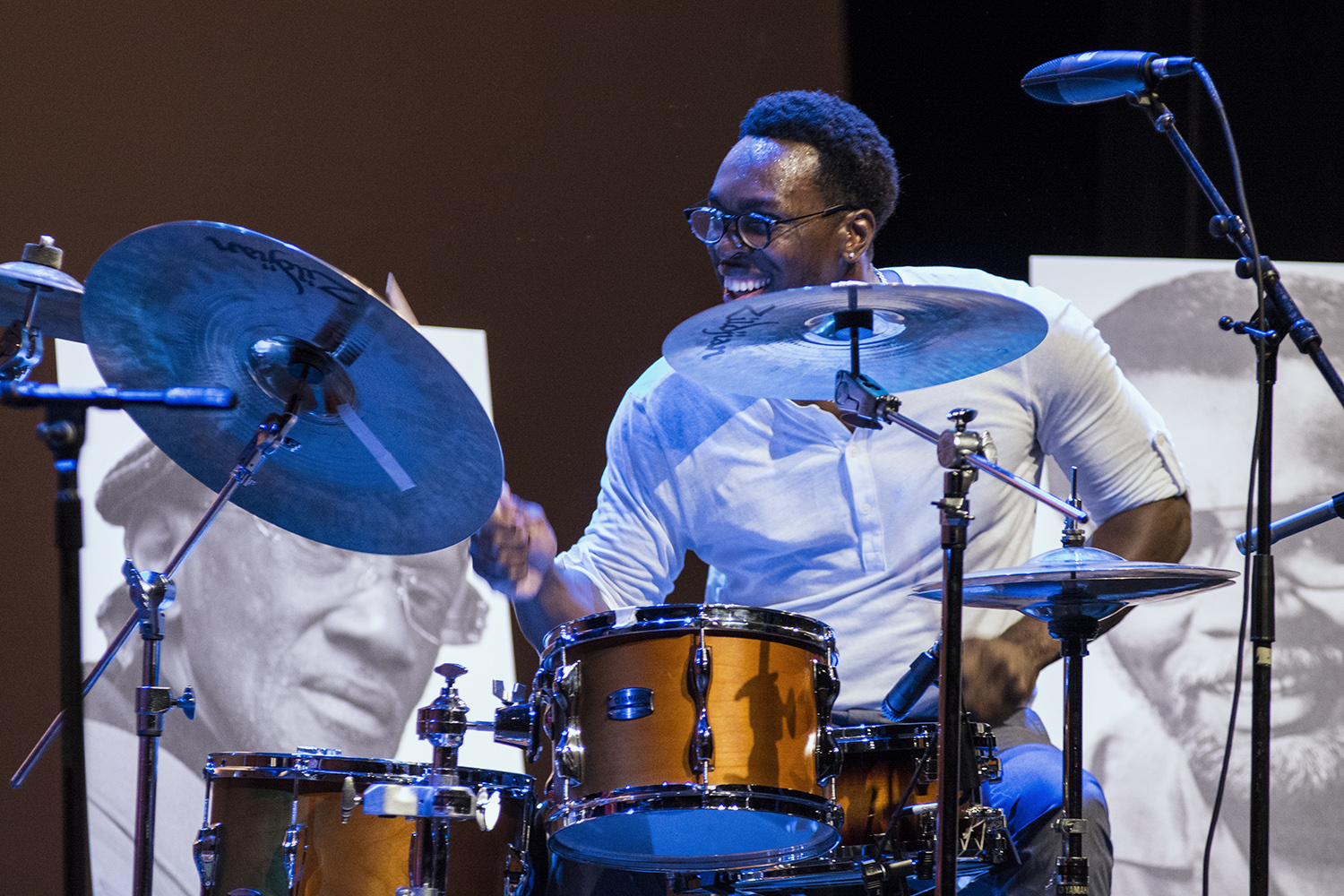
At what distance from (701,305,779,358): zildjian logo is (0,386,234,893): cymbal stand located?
829 mm

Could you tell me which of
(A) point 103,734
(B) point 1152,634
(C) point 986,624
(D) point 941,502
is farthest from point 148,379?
(B) point 1152,634

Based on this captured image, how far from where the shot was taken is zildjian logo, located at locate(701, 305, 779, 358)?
6.82 ft

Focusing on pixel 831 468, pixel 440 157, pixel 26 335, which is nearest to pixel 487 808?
pixel 831 468

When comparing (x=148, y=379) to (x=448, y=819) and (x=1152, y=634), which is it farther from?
(x=1152, y=634)

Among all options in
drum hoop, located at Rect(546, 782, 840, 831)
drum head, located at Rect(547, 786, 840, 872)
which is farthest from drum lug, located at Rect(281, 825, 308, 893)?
drum hoop, located at Rect(546, 782, 840, 831)

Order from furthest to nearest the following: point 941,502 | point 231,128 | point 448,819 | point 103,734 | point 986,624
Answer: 1. point 231,128
2. point 103,734
3. point 986,624
4. point 448,819
5. point 941,502

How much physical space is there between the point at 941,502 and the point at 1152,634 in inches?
77.3

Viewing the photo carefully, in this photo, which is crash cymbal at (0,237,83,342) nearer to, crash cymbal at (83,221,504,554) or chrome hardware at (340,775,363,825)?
crash cymbal at (83,221,504,554)

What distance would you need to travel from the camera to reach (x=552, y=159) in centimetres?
376

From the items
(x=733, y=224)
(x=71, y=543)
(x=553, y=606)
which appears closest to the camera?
(x=71, y=543)

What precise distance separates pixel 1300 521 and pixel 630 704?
3.51ft

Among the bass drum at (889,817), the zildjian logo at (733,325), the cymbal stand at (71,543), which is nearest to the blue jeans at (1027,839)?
the bass drum at (889,817)

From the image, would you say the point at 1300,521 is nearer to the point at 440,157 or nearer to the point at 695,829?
the point at 695,829

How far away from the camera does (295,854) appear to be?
7.79ft
